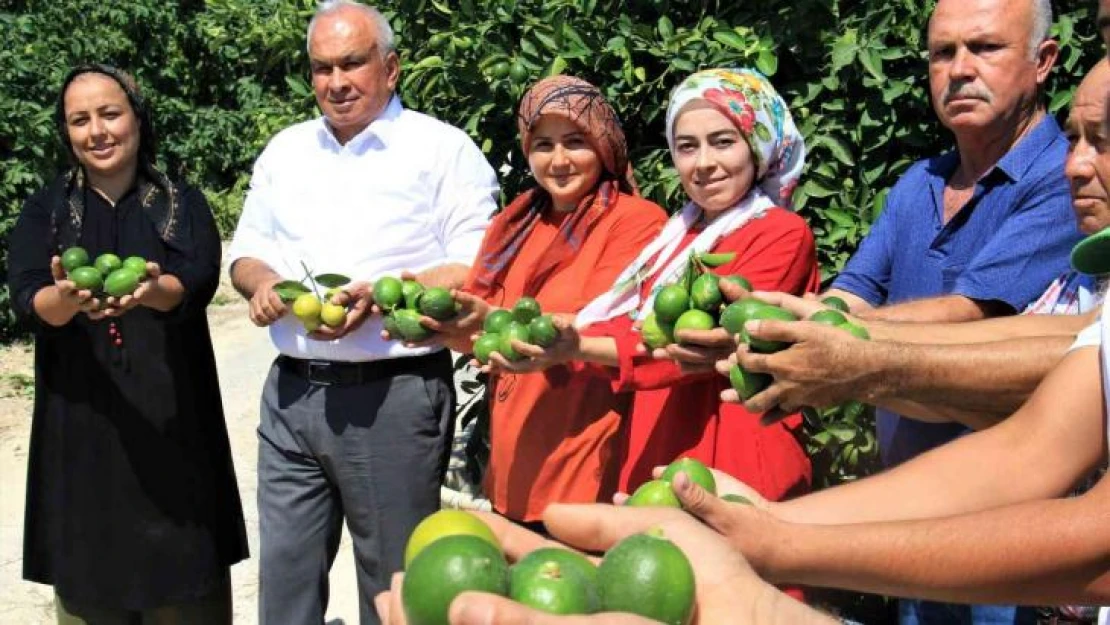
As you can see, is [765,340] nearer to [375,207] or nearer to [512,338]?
[512,338]

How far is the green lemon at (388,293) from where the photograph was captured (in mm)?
3584

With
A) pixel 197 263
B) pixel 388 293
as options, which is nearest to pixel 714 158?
pixel 388 293

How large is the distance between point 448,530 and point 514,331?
1.34m

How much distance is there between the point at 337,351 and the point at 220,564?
2.80 ft

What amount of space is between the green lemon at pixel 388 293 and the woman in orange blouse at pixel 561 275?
18 cm

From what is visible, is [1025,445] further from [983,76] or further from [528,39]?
[528,39]

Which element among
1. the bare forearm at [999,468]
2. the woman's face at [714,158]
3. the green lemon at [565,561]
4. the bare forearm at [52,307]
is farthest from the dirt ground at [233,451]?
the green lemon at [565,561]

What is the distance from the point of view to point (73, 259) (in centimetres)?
371

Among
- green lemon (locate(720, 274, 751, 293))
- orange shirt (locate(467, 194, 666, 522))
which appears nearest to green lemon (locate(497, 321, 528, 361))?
orange shirt (locate(467, 194, 666, 522))

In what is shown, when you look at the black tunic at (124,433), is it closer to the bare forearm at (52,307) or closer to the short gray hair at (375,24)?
the bare forearm at (52,307)

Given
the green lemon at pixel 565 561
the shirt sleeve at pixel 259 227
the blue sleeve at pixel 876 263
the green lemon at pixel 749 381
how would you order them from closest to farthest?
the green lemon at pixel 565 561 < the green lemon at pixel 749 381 < the blue sleeve at pixel 876 263 < the shirt sleeve at pixel 259 227

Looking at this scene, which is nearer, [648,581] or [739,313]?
[648,581]

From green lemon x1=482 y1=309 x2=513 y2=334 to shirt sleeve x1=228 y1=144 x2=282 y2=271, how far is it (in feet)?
3.22

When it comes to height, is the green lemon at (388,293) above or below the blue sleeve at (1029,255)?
below
